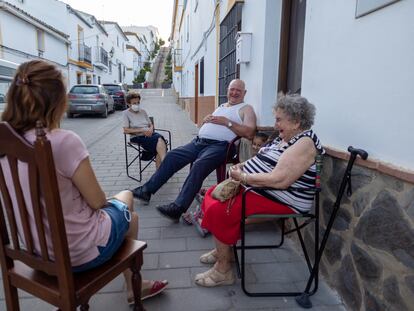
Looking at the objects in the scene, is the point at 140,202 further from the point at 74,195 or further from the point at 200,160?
the point at 74,195

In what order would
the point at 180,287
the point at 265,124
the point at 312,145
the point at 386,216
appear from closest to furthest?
the point at 386,216, the point at 312,145, the point at 180,287, the point at 265,124

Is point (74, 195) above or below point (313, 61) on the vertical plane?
below

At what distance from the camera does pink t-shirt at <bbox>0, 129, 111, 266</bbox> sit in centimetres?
137

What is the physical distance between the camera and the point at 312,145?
2.06 metres

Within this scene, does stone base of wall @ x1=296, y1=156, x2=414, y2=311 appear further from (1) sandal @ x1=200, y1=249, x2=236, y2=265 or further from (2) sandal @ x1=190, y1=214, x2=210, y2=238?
(2) sandal @ x1=190, y1=214, x2=210, y2=238

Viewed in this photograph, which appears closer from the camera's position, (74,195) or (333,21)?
(74,195)

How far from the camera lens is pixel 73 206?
1.50 metres

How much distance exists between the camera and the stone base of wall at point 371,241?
154cm

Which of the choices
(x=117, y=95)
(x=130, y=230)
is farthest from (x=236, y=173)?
(x=117, y=95)

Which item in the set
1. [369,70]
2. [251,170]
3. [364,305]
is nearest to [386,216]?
[364,305]

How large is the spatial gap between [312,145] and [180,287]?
48.6 inches

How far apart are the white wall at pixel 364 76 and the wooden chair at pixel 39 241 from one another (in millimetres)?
1369

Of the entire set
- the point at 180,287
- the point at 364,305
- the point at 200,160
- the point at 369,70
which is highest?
the point at 369,70

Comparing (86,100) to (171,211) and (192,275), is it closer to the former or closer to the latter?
(171,211)
